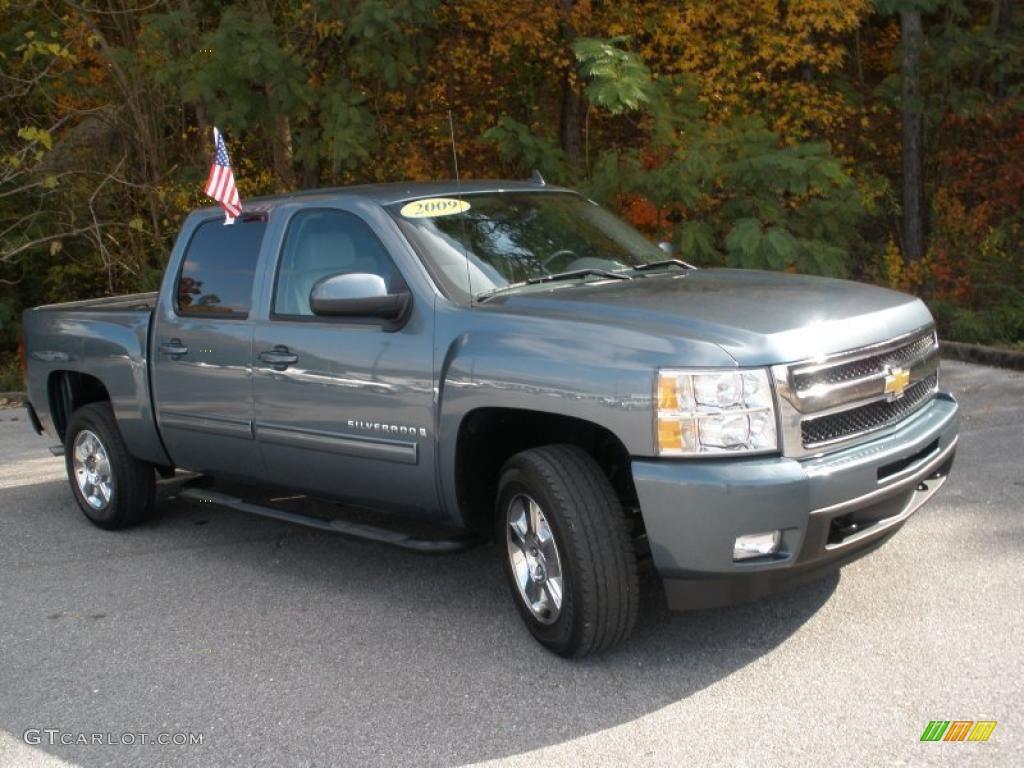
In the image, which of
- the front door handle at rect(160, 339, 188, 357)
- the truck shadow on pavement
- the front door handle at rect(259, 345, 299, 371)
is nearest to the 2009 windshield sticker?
the front door handle at rect(259, 345, 299, 371)

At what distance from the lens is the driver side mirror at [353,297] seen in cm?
505

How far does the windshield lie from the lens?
17.5ft

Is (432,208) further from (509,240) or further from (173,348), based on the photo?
(173,348)

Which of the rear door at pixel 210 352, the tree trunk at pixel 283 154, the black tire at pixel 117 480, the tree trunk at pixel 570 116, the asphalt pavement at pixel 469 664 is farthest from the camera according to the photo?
the tree trunk at pixel 570 116

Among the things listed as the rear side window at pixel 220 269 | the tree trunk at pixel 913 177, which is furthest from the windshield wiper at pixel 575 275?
the tree trunk at pixel 913 177

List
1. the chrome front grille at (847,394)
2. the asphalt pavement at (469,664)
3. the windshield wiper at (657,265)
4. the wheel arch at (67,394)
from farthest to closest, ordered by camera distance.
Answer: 1. the wheel arch at (67,394)
2. the windshield wiper at (657,265)
3. the chrome front grille at (847,394)
4. the asphalt pavement at (469,664)

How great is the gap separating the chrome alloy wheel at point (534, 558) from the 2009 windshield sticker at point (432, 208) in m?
1.47

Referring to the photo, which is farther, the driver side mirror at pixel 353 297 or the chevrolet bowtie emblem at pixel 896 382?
the driver side mirror at pixel 353 297

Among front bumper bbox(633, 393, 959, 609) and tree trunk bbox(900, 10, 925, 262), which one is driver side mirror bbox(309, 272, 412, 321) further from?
tree trunk bbox(900, 10, 925, 262)

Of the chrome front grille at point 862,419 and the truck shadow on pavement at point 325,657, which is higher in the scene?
the chrome front grille at point 862,419

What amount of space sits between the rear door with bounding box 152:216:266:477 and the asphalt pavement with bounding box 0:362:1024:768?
2.07ft

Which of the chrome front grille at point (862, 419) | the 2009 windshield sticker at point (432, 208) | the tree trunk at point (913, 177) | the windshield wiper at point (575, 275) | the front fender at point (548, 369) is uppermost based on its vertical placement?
the 2009 windshield sticker at point (432, 208)

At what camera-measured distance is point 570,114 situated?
50.5 ft

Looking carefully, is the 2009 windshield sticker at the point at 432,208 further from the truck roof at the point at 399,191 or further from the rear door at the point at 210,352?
the rear door at the point at 210,352
